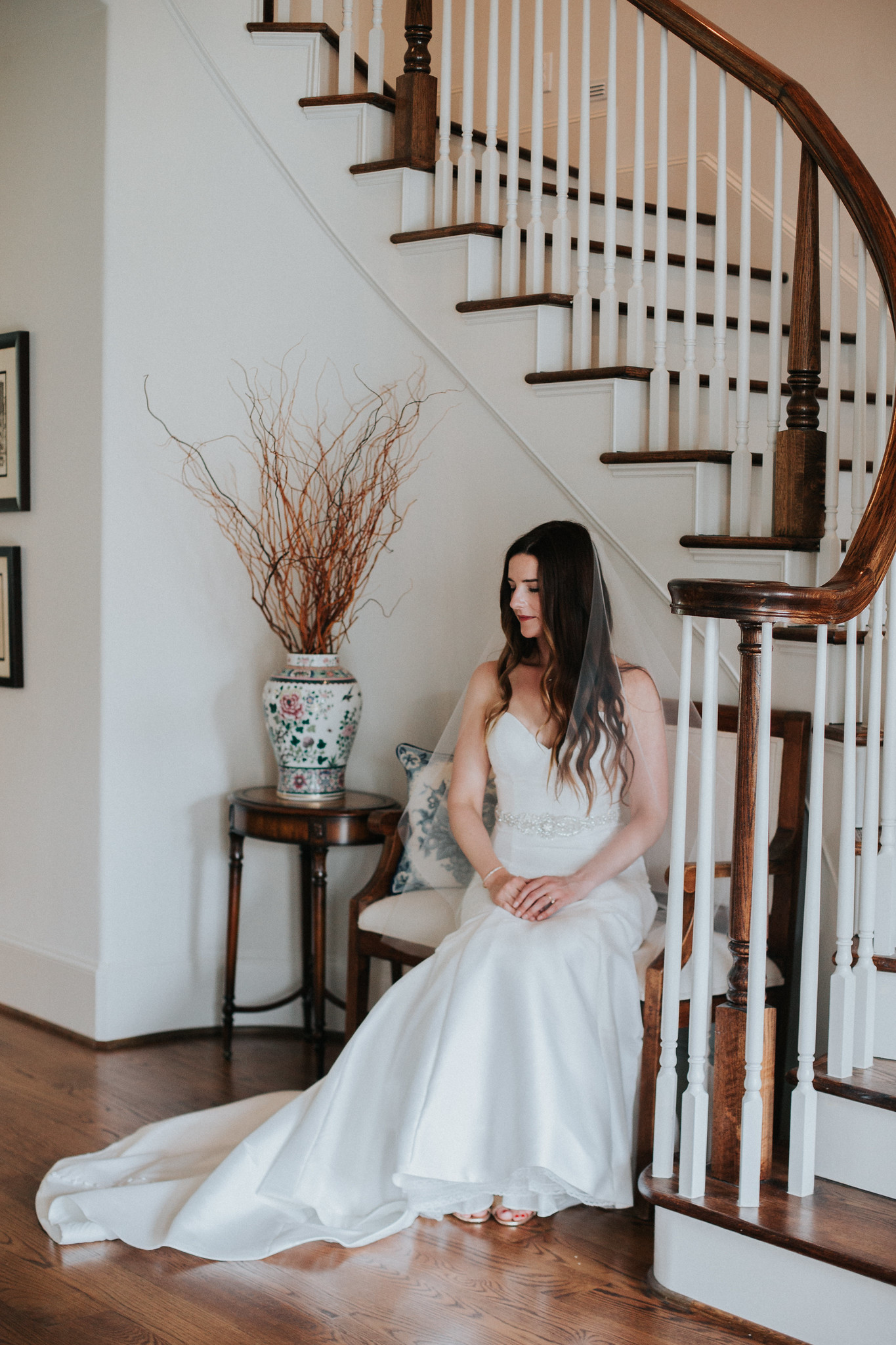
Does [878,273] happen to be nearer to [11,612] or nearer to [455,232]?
[455,232]

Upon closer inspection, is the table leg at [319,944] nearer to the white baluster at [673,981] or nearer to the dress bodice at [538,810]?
the dress bodice at [538,810]

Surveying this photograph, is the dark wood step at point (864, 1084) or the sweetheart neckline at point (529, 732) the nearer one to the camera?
the dark wood step at point (864, 1084)

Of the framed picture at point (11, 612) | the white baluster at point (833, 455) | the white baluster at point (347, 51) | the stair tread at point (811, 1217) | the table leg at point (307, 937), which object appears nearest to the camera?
the stair tread at point (811, 1217)

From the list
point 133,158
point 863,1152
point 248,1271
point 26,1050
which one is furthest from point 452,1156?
point 133,158

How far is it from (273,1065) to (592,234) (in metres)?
2.67

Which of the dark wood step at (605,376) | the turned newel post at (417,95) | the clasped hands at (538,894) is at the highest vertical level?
the turned newel post at (417,95)

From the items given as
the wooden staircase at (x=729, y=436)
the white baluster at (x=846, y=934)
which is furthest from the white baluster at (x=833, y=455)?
the white baluster at (x=846, y=934)

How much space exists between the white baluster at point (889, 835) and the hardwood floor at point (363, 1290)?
0.75 metres

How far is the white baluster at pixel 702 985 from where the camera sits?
2045 millimetres

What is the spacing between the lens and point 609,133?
2.98 metres

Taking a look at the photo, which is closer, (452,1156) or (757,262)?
(452,1156)

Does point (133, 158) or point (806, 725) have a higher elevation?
point (133, 158)

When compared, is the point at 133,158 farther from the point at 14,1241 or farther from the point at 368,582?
the point at 14,1241

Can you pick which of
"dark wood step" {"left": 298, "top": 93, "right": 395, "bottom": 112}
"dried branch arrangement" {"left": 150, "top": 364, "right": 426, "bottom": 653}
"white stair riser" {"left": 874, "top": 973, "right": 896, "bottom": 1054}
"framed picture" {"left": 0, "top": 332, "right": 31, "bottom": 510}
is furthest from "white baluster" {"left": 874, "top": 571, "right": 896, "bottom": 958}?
"framed picture" {"left": 0, "top": 332, "right": 31, "bottom": 510}
